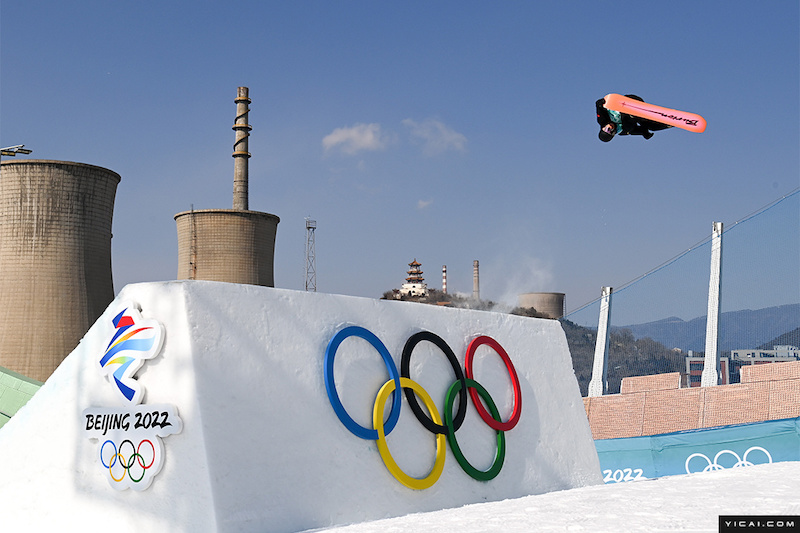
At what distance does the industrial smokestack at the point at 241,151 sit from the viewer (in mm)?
44344

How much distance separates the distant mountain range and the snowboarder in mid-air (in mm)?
5988

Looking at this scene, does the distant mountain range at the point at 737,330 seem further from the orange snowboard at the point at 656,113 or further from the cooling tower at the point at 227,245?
the cooling tower at the point at 227,245

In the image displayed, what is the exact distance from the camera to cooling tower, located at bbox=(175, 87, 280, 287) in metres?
36.7

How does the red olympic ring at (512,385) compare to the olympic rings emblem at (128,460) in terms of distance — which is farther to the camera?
the red olympic ring at (512,385)

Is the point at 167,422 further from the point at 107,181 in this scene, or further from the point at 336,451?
the point at 107,181

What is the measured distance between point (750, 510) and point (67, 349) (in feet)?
90.0

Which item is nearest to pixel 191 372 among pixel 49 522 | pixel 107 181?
pixel 49 522

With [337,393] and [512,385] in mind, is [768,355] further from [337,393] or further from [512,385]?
[337,393]

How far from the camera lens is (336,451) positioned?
18.8ft

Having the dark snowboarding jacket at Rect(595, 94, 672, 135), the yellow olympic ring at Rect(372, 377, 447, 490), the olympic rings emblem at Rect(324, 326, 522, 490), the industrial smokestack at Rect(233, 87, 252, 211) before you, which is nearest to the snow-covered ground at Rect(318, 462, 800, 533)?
the yellow olympic ring at Rect(372, 377, 447, 490)

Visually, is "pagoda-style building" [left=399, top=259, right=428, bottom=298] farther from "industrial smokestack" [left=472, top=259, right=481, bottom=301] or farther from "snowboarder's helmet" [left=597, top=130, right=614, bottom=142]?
"snowboarder's helmet" [left=597, top=130, right=614, bottom=142]

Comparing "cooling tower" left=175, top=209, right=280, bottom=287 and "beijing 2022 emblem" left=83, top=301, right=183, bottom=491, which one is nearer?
"beijing 2022 emblem" left=83, top=301, right=183, bottom=491

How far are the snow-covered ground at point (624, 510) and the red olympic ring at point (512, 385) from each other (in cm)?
79

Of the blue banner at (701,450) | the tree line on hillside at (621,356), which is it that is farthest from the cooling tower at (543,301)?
the blue banner at (701,450)
